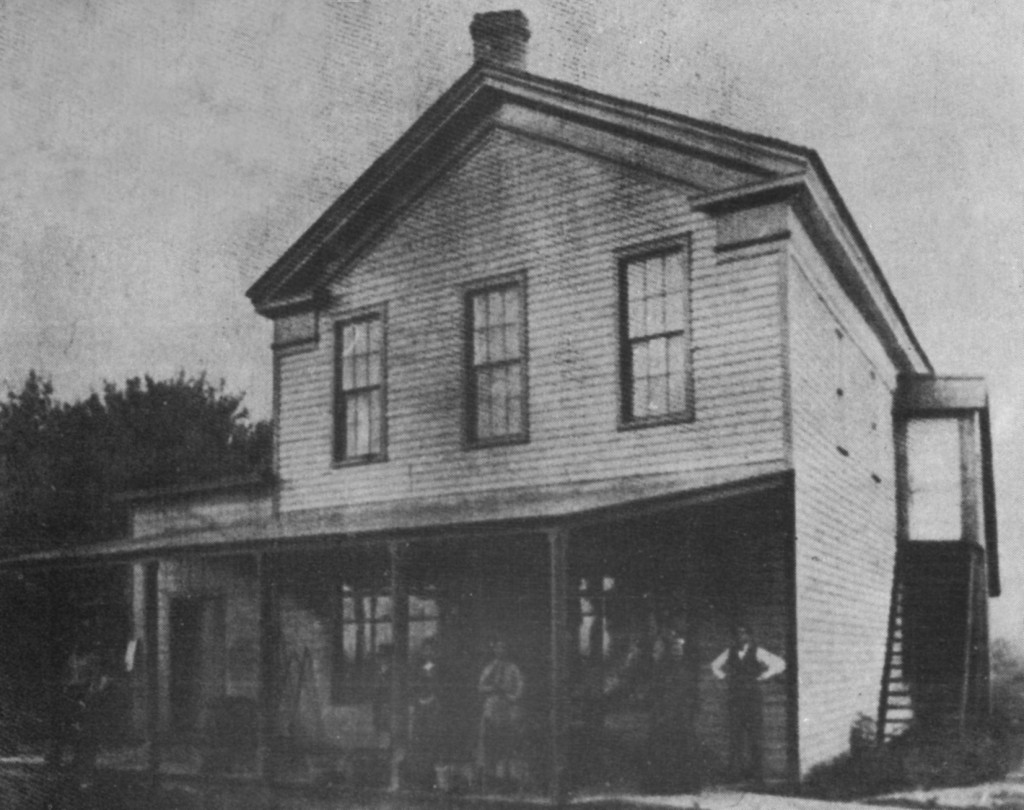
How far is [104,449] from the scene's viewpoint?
30.9 metres

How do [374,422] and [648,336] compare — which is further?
[374,422]

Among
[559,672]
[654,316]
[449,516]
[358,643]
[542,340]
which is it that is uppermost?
[654,316]

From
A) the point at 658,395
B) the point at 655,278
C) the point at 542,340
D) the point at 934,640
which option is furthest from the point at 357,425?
the point at 934,640

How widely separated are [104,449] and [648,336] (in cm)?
2036

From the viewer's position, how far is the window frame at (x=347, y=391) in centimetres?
1681

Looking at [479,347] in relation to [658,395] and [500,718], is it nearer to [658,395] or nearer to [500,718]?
[658,395]

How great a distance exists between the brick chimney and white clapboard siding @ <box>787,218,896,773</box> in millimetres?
4846

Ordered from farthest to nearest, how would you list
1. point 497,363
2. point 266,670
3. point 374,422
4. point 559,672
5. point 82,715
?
point 374,422, point 497,363, point 82,715, point 266,670, point 559,672

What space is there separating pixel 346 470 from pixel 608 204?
17.7ft

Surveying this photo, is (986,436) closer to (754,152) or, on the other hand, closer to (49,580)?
(754,152)

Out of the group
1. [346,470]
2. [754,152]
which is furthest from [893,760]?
[346,470]

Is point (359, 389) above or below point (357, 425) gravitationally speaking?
above

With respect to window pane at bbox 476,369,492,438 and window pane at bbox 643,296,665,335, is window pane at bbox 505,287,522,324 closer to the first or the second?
window pane at bbox 476,369,492,438

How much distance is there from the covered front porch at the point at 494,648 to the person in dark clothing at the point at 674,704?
0.03 metres
